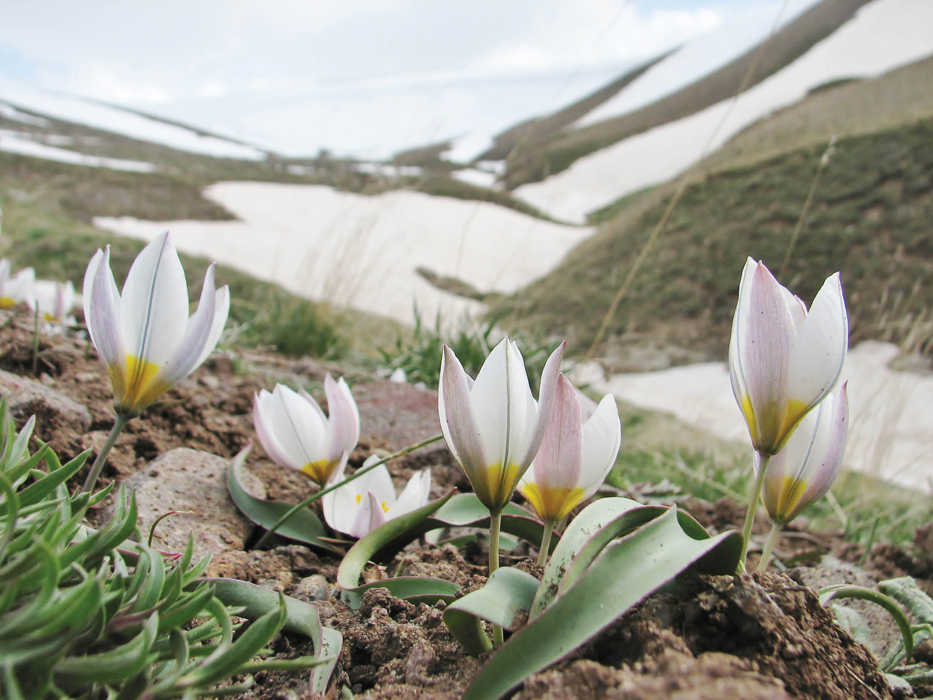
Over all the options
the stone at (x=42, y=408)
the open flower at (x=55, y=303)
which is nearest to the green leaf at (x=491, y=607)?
the stone at (x=42, y=408)

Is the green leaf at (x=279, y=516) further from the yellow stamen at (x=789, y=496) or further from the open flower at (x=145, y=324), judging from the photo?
the yellow stamen at (x=789, y=496)

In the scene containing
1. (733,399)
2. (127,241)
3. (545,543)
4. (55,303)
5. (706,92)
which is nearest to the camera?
(545,543)

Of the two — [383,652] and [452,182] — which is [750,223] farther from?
[452,182]

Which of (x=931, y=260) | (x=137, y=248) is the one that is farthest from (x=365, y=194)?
(x=931, y=260)

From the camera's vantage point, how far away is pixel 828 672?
68 cm

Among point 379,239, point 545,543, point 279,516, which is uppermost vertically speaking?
point 545,543

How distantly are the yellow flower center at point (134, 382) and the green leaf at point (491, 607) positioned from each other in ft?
1.44

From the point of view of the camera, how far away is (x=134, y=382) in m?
0.86

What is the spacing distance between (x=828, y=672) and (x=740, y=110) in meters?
23.8

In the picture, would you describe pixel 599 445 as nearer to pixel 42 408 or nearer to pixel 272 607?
pixel 272 607

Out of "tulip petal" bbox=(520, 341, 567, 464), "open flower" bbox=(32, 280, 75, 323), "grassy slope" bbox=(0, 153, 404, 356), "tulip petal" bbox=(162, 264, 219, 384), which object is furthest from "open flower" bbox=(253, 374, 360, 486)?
"grassy slope" bbox=(0, 153, 404, 356)

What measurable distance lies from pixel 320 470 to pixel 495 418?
0.52 meters

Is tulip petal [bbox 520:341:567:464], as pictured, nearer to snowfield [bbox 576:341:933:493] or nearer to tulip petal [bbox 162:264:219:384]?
tulip petal [bbox 162:264:219:384]

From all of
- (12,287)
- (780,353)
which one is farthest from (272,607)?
(12,287)
